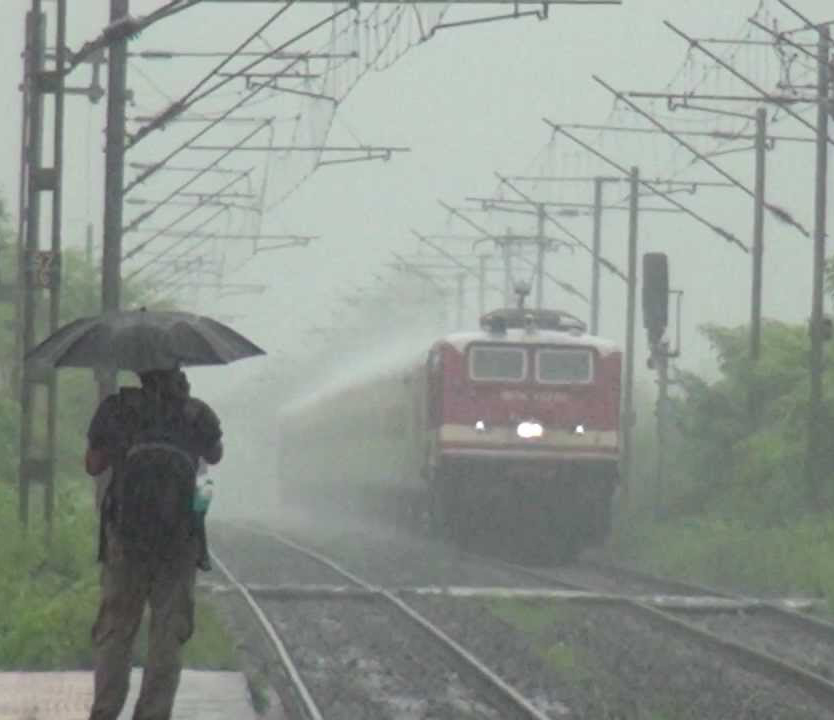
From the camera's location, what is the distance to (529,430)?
33.9m

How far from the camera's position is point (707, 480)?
38.9 m

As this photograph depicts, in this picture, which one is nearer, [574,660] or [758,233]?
[574,660]

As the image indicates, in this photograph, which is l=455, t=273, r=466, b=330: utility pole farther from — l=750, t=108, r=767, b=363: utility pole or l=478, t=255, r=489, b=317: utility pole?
l=750, t=108, r=767, b=363: utility pole

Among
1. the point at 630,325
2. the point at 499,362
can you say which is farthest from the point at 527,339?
the point at 630,325

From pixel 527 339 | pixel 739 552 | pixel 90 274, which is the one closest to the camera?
pixel 739 552

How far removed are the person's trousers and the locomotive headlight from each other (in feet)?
71.7

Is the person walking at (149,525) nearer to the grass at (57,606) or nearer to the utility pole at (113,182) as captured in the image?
the grass at (57,606)

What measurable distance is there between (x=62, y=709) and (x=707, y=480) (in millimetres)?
25602

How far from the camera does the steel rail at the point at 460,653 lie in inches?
611

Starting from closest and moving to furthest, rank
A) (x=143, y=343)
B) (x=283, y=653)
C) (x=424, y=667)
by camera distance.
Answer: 1. (x=143, y=343)
2. (x=424, y=667)
3. (x=283, y=653)

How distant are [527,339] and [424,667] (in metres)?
16.2

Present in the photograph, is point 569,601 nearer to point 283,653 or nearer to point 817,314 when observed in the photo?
point 283,653

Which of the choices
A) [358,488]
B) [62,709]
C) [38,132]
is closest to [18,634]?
[62,709]

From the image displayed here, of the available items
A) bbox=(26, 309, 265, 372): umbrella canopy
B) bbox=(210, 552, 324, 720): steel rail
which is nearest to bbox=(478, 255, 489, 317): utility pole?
bbox=(210, 552, 324, 720): steel rail
